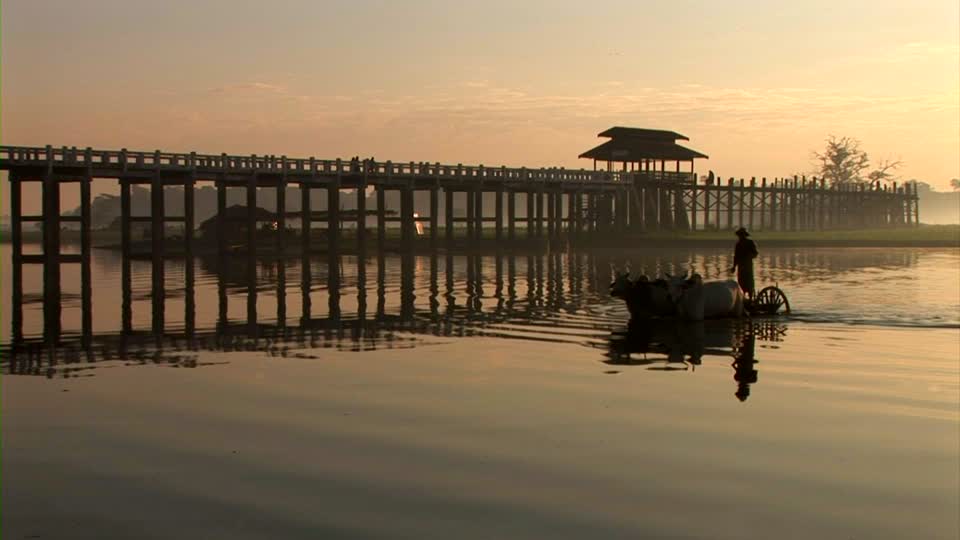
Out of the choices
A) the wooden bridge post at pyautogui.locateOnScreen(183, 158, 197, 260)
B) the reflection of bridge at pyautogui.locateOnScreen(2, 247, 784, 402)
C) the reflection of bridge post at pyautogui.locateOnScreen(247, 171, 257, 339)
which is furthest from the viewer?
the wooden bridge post at pyautogui.locateOnScreen(183, 158, 197, 260)

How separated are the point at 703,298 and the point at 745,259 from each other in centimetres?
158

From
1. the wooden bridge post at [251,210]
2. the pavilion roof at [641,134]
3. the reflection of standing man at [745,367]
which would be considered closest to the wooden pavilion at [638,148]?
the pavilion roof at [641,134]

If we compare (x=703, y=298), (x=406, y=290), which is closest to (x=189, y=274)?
(x=406, y=290)

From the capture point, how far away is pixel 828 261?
54.4 meters

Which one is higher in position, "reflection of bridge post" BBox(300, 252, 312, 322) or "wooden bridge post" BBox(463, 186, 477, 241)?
"wooden bridge post" BBox(463, 186, 477, 241)

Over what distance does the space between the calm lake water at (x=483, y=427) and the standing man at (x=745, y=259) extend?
1.11 m

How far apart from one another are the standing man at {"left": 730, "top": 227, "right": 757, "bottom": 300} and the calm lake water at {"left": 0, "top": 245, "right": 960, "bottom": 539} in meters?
1.11

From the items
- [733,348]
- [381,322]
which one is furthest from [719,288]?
[381,322]

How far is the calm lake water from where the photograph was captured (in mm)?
8633

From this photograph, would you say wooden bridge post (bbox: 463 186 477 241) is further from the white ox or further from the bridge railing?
the white ox

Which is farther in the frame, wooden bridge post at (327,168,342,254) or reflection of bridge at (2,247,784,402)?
wooden bridge post at (327,168,342,254)

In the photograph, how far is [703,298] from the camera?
2275 centimetres

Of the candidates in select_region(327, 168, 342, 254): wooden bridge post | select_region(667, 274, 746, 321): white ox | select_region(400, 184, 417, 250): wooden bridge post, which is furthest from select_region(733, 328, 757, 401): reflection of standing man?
select_region(400, 184, 417, 250): wooden bridge post

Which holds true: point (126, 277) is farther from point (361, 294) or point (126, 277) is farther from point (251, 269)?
point (361, 294)
